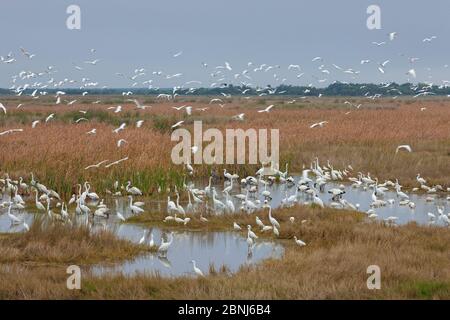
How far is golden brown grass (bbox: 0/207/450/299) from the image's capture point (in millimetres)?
8367

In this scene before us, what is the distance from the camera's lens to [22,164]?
1927 centimetres

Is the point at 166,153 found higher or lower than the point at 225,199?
higher

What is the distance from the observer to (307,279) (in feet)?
29.1

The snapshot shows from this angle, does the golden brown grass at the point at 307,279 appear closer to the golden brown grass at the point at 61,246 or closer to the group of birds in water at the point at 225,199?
the golden brown grass at the point at 61,246

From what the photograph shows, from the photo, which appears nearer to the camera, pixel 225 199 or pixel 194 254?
pixel 194 254

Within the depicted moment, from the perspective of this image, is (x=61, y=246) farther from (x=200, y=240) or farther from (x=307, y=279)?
(x=307, y=279)

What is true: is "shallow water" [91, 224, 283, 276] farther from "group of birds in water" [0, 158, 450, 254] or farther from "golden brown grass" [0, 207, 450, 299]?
"golden brown grass" [0, 207, 450, 299]

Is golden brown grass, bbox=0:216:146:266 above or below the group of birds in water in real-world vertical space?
above

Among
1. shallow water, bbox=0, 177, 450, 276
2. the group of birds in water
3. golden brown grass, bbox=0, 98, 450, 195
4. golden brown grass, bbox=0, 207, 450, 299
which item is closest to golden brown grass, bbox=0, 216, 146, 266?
shallow water, bbox=0, 177, 450, 276

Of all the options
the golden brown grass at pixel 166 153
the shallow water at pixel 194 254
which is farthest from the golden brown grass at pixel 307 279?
the golden brown grass at pixel 166 153

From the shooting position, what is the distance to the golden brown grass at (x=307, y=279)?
837 centimetres

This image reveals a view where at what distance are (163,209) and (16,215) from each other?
3.34 m

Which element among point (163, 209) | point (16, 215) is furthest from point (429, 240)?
point (16, 215)

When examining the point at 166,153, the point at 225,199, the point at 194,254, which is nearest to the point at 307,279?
the point at 194,254
